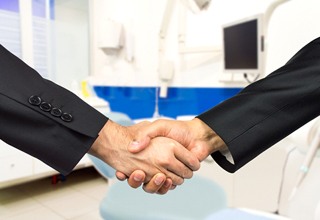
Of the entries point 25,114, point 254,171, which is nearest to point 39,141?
point 25,114

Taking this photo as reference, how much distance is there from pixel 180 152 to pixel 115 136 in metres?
0.22

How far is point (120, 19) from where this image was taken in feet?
9.50

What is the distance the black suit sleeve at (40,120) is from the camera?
2.36ft

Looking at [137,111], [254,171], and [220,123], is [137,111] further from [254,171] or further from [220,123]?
[220,123]

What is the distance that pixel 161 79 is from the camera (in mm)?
2496

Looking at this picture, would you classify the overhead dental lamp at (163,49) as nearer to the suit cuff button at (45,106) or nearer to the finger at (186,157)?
the finger at (186,157)

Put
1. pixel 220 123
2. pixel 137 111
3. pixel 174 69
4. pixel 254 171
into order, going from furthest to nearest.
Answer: pixel 137 111
pixel 174 69
pixel 254 171
pixel 220 123

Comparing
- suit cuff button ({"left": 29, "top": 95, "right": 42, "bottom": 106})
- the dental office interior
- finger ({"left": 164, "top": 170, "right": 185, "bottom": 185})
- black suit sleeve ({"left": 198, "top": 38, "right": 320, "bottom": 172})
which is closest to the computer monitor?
the dental office interior

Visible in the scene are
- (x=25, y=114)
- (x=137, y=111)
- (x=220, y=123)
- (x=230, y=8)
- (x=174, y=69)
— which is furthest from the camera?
(x=137, y=111)

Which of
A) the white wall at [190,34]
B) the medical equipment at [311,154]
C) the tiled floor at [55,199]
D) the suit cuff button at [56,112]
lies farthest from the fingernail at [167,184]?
the tiled floor at [55,199]

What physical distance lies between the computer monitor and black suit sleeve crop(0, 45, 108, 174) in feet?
3.72

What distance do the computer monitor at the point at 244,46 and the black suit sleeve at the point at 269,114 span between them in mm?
682

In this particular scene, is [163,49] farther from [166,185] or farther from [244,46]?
[166,185]

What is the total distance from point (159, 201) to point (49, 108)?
78 centimetres
